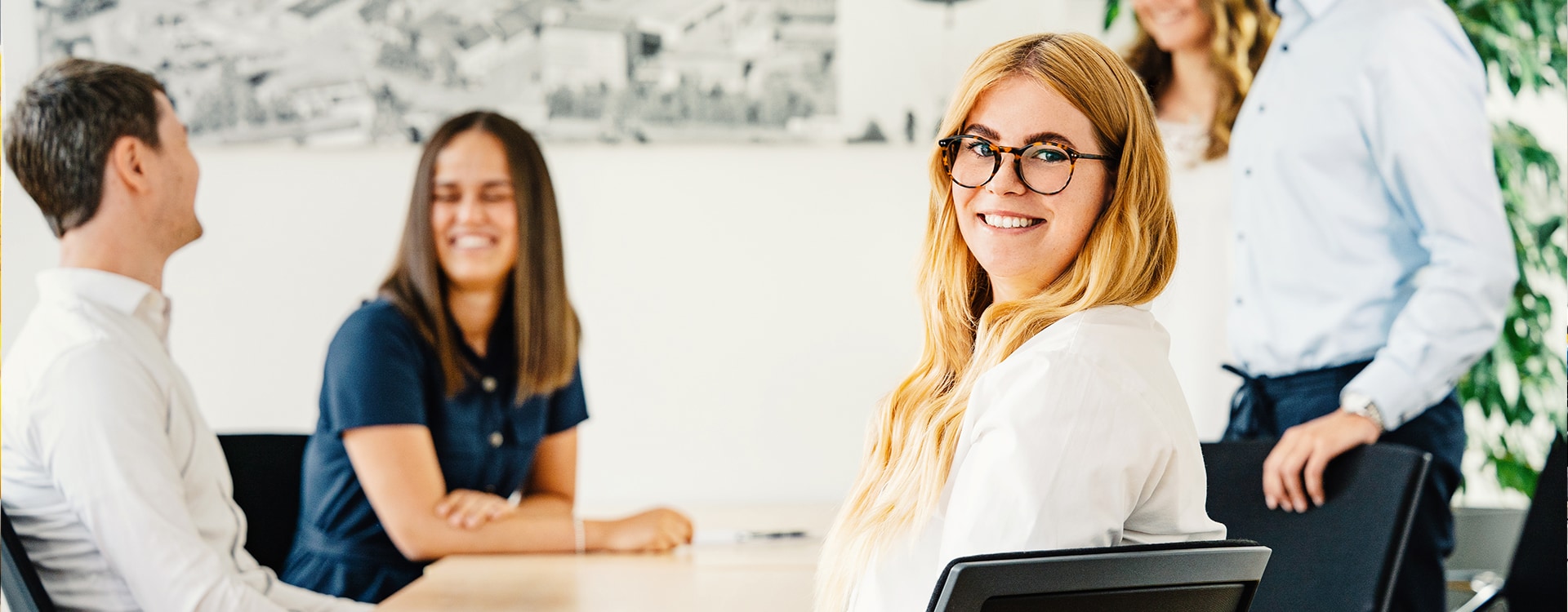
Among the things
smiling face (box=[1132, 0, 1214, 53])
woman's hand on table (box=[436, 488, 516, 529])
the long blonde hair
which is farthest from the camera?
smiling face (box=[1132, 0, 1214, 53])

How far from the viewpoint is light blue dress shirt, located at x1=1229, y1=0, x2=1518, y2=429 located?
205 centimetres

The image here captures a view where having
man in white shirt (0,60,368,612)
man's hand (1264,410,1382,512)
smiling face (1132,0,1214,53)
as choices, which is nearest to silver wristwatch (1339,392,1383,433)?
man's hand (1264,410,1382,512)

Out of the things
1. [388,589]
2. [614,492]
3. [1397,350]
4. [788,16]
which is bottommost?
[614,492]

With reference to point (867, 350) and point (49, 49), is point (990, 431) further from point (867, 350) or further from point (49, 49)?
point (49, 49)

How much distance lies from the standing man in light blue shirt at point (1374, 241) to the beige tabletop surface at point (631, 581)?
→ 0.91 meters

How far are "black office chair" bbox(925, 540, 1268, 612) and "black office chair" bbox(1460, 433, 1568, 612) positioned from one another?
1.40 metres

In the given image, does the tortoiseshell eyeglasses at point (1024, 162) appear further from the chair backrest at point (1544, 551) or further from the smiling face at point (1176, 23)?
the smiling face at point (1176, 23)

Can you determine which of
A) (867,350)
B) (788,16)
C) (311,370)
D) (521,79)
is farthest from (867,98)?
(311,370)

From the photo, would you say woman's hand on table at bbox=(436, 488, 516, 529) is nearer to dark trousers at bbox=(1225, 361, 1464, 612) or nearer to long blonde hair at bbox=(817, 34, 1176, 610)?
long blonde hair at bbox=(817, 34, 1176, 610)

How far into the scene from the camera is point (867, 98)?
3.63m

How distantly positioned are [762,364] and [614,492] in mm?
612

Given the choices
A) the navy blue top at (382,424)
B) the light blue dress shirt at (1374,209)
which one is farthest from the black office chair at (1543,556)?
the navy blue top at (382,424)

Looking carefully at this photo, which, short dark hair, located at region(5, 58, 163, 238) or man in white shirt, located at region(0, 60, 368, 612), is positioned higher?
short dark hair, located at region(5, 58, 163, 238)

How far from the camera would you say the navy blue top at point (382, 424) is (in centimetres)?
234
